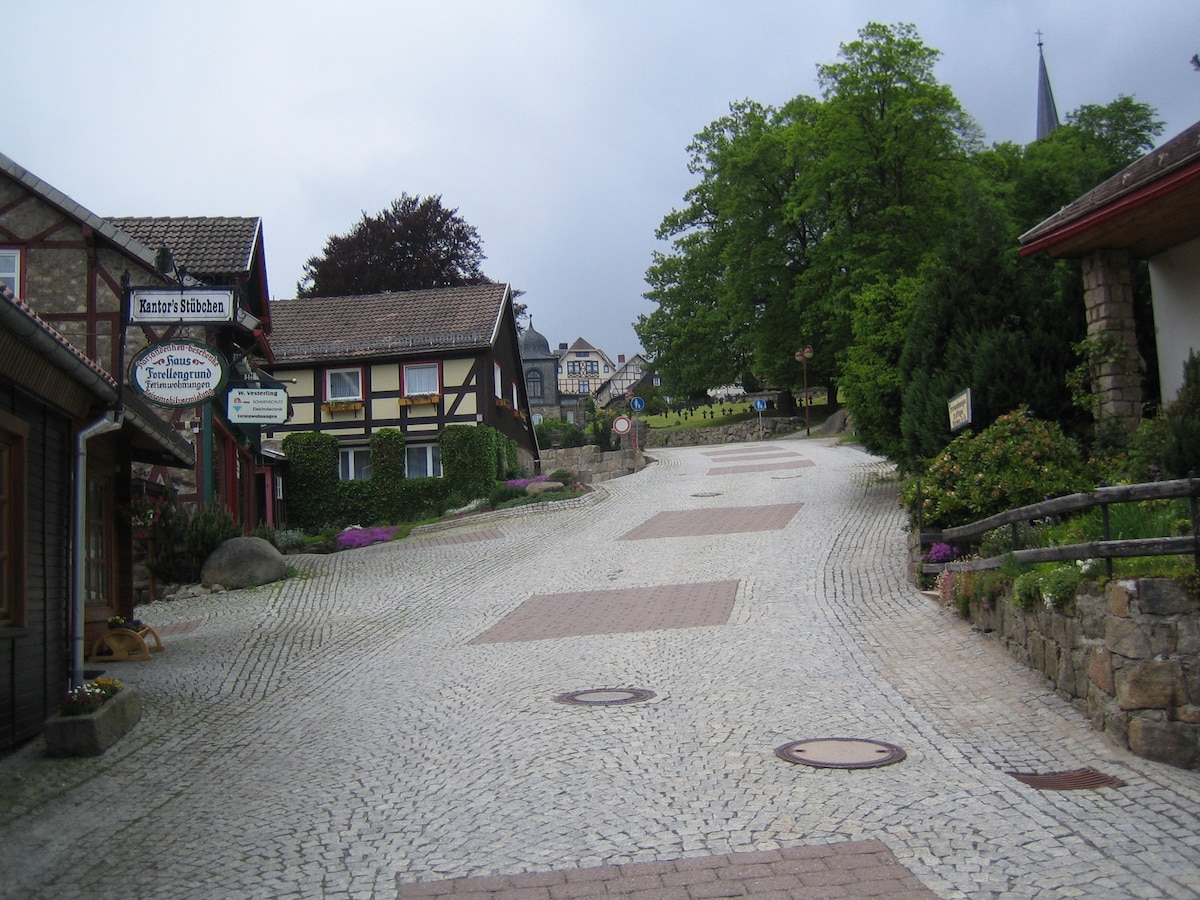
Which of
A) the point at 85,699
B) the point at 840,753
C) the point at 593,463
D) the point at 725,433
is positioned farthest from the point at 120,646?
the point at 725,433

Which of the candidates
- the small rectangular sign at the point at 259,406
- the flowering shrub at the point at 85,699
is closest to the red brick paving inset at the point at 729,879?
the flowering shrub at the point at 85,699

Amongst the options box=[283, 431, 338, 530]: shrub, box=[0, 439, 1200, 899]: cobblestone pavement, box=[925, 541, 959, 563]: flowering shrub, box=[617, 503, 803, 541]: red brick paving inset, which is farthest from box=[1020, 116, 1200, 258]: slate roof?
box=[283, 431, 338, 530]: shrub

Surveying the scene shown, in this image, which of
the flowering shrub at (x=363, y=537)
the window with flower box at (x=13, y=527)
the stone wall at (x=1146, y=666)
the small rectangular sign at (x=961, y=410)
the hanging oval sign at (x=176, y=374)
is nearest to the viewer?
the stone wall at (x=1146, y=666)

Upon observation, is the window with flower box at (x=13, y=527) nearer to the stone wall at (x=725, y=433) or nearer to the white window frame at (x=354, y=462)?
the white window frame at (x=354, y=462)

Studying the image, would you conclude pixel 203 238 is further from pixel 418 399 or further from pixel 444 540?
pixel 418 399

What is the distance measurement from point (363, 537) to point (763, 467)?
12860mm

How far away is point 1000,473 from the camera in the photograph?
13.8 meters

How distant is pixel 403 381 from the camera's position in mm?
35375

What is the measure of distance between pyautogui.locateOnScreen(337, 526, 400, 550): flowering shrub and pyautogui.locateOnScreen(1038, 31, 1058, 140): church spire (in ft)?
166

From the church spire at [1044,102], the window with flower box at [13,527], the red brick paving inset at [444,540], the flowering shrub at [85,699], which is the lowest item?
the flowering shrub at [85,699]

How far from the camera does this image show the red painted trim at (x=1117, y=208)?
10.9 m

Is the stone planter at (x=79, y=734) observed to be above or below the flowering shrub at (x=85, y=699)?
below

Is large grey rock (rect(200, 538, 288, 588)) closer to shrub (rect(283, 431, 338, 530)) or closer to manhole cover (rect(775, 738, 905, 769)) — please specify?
manhole cover (rect(775, 738, 905, 769))

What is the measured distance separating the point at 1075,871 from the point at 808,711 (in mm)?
3534
